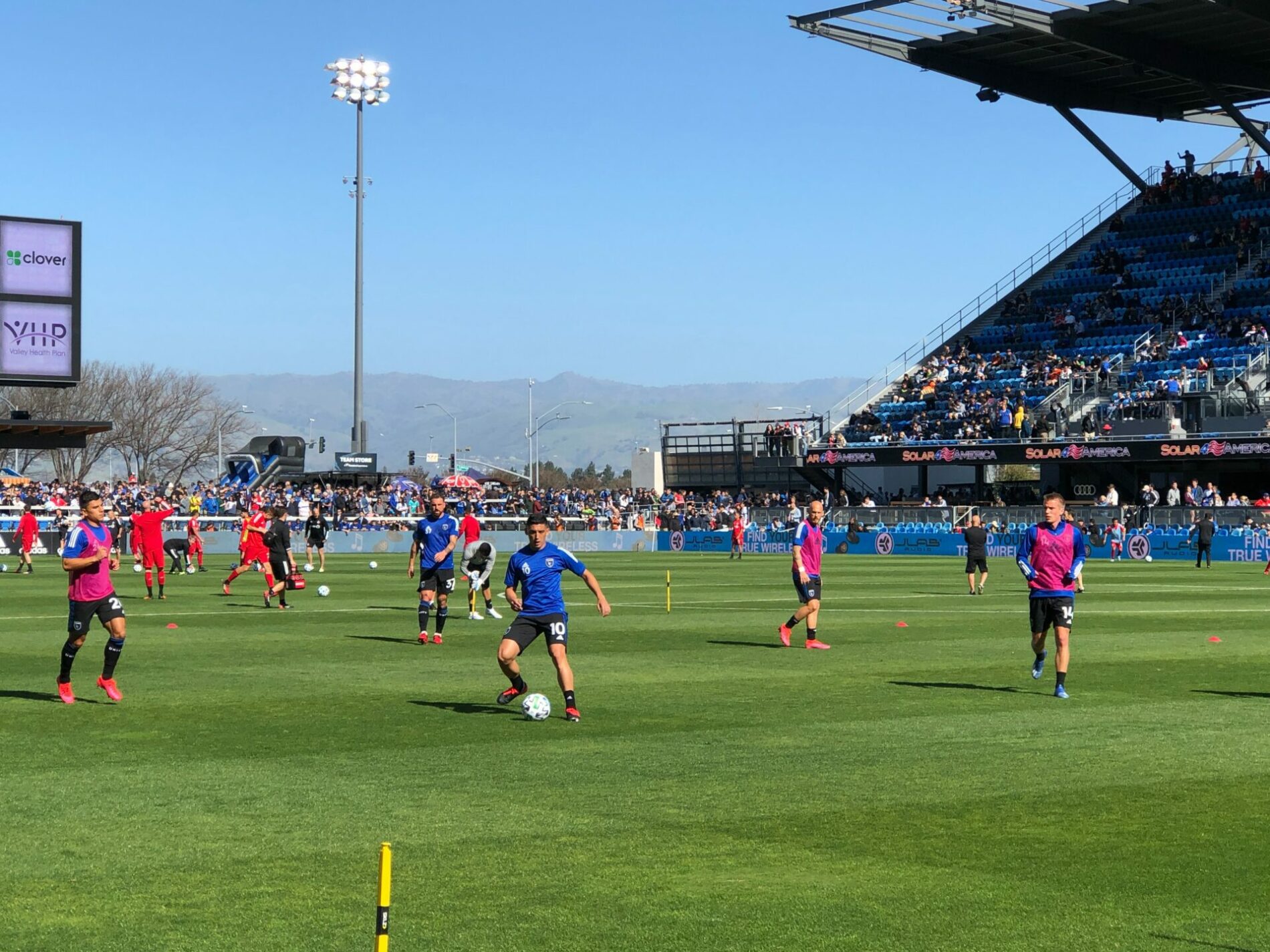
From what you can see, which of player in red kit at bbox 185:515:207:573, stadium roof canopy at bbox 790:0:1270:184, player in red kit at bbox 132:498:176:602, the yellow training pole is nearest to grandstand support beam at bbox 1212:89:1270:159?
stadium roof canopy at bbox 790:0:1270:184

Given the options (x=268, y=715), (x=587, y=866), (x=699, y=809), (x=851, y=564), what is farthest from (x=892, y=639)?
(x=851, y=564)

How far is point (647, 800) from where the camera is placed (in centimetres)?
1107

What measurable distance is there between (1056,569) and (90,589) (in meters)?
9.73

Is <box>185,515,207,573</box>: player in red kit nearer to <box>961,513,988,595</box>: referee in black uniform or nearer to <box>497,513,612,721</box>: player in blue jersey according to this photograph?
<box>961,513,988,595</box>: referee in black uniform

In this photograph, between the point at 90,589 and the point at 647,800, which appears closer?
the point at 647,800

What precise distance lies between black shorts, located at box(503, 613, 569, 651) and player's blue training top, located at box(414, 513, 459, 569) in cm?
839

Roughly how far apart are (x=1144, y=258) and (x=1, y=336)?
5169 cm

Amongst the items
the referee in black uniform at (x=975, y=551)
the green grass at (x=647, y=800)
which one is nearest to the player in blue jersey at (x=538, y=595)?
the green grass at (x=647, y=800)

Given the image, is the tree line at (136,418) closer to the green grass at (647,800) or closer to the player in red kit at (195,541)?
the player in red kit at (195,541)

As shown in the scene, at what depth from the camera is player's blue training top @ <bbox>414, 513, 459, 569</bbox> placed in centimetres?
2366

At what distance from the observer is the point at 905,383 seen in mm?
79875

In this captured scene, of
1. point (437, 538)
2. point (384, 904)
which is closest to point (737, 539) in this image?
point (437, 538)

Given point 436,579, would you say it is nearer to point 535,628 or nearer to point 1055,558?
point 535,628

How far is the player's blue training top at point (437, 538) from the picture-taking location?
23.7m
